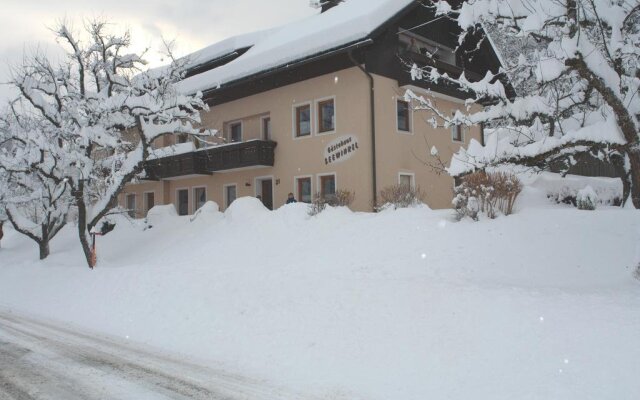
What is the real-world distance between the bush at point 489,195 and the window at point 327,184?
738 cm

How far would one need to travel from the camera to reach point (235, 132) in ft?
76.2

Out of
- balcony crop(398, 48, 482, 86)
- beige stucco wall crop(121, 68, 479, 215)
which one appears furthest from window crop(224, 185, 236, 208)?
balcony crop(398, 48, 482, 86)

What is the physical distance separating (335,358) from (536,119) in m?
5.35

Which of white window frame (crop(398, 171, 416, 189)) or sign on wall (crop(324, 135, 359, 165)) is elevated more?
sign on wall (crop(324, 135, 359, 165))

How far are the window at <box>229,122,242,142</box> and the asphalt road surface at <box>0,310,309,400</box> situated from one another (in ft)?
50.7

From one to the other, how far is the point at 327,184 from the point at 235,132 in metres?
6.44

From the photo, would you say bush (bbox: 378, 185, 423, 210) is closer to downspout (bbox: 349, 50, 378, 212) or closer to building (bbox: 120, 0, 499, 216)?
downspout (bbox: 349, 50, 378, 212)

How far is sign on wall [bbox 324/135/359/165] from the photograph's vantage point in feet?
59.6

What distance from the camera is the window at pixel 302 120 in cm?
1995

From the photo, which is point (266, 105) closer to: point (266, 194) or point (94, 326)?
point (266, 194)

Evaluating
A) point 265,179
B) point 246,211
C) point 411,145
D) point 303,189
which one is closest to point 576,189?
point 411,145

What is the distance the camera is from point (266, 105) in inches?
835

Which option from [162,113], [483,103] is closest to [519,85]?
[162,113]

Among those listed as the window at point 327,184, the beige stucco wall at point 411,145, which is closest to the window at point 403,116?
the beige stucco wall at point 411,145
